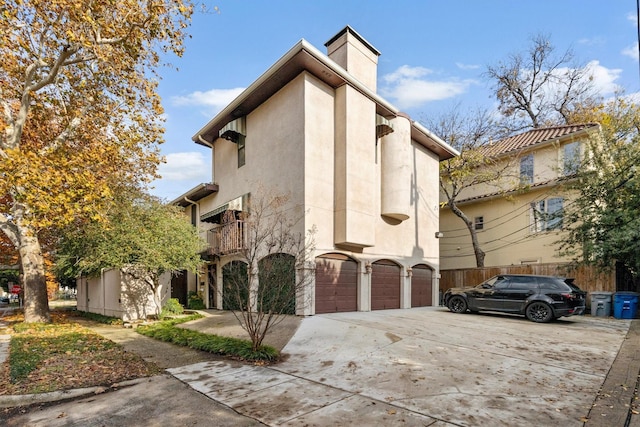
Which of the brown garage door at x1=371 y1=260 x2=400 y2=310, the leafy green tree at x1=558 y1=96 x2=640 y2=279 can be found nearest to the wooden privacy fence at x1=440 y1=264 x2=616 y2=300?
the leafy green tree at x1=558 y1=96 x2=640 y2=279

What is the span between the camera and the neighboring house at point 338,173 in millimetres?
12836

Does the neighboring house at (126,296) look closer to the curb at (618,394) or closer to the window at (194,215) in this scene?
the window at (194,215)

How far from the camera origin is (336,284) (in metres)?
13.4

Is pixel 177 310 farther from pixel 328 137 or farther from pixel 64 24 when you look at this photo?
pixel 64 24

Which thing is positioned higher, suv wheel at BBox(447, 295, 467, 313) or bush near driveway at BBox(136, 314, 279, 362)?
bush near driveway at BBox(136, 314, 279, 362)

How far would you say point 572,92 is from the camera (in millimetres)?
25391

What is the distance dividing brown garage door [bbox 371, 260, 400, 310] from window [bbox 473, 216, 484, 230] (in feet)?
25.6

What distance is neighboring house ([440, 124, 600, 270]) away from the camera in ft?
57.9

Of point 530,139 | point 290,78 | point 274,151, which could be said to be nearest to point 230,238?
point 274,151

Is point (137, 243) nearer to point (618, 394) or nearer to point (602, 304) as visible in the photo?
point (618, 394)

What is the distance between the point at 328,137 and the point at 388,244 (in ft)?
18.3

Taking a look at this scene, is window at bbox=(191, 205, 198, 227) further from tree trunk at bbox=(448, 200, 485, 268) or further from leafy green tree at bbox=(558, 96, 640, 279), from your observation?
leafy green tree at bbox=(558, 96, 640, 279)

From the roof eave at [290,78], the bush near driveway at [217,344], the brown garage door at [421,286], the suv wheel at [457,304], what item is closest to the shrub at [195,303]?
the bush near driveway at [217,344]

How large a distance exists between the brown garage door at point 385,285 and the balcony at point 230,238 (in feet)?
18.6
